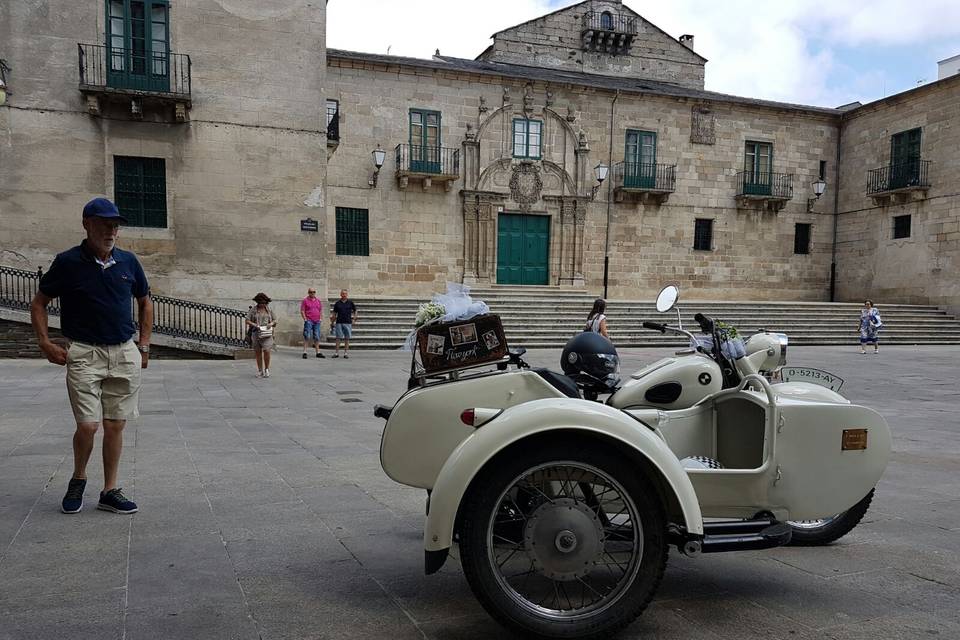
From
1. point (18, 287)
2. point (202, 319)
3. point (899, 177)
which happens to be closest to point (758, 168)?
point (899, 177)

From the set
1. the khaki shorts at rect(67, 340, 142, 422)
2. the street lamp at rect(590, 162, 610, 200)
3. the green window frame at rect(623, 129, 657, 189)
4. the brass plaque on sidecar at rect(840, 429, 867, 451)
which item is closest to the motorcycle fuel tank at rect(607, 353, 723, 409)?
the brass plaque on sidecar at rect(840, 429, 867, 451)

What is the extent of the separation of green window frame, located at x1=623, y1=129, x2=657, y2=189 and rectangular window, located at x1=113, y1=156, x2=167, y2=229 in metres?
16.7

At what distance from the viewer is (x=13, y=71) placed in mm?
15656

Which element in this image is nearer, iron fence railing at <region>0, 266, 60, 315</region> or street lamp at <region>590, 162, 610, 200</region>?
iron fence railing at <region>0, 266, 60, 315</region>

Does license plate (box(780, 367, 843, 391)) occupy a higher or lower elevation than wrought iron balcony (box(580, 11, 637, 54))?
lower

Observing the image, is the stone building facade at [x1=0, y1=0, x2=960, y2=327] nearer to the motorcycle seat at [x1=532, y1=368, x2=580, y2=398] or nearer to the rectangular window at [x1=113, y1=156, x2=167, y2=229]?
the rectangular window at [x1=113, y1=156, x2=167, y2=229]

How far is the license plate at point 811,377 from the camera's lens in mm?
4008

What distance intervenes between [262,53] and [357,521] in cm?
1592

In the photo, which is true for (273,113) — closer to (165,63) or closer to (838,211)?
(165,63)

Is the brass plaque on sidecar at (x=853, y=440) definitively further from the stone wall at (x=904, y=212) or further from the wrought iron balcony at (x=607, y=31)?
the wrought iron balcony at (x=607, y=31)

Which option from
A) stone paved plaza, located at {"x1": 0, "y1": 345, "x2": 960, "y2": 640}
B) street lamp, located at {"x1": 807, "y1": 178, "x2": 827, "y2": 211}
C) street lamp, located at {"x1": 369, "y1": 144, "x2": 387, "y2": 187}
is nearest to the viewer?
stone paved plaza, located at {"x1": 0, "y1": 345, "x2": 960, "y2": 640}

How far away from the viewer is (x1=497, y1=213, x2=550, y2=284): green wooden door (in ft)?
84.7

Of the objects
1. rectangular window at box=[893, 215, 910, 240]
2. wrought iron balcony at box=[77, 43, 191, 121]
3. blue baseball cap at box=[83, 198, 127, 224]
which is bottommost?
blue baseball cap at box=[83, 198, 127, 224]

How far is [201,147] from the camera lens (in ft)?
55.6
